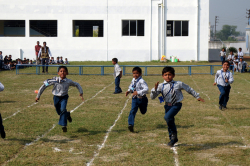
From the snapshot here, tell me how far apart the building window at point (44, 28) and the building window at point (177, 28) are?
39.1 ft

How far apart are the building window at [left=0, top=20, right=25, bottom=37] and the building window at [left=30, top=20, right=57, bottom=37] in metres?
1.40

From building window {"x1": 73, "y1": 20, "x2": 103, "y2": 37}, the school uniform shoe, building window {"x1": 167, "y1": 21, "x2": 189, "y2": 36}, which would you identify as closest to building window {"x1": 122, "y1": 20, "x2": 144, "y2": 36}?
building window {"x1": 73, "y1": 20, "x2": 103, "y2": 37}

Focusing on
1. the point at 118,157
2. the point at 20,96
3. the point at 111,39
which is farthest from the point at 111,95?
the point at 111,39

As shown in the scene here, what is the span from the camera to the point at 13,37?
1430 inches

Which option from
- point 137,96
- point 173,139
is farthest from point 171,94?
point 137,96

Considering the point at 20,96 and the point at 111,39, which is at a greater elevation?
the point at 111,39

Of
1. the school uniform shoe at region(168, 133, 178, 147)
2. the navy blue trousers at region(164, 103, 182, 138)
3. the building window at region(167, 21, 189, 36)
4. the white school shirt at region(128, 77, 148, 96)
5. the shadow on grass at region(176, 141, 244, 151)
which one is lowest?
the shadow on grass at region(176, 141, 244, 151)

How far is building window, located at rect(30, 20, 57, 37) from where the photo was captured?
36625 mm

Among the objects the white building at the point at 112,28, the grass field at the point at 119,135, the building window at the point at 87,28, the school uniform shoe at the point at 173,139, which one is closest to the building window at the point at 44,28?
the white building at the point at 112,28

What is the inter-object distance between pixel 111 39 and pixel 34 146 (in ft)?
97.0

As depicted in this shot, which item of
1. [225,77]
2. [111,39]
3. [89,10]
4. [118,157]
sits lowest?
[118,157]

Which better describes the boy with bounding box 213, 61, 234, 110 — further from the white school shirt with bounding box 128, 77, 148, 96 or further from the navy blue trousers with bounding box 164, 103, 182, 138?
the navy blue trousers with bounding box 164, 103, 182, 138

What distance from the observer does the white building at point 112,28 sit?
117 feet

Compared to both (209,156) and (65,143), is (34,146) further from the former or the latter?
(209,156)
